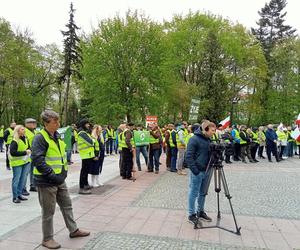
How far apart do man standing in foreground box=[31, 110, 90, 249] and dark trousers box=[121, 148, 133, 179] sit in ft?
20.5

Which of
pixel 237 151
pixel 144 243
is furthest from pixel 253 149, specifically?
pixel 144 243

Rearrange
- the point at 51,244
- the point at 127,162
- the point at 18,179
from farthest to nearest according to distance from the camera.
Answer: the point at 127,162
the point at 18,179
the point at 51,244

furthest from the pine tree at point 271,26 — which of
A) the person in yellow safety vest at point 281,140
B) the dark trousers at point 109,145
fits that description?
the dark trousers at point 109,145

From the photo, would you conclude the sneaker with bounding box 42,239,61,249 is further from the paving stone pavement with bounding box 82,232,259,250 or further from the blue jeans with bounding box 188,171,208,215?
the blue jeans with bounding box 188,171,208,215

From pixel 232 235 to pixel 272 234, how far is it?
732 mm

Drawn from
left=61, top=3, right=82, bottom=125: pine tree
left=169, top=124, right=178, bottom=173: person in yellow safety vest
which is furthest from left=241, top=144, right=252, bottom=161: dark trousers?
left=61, top=3, right=82, bottom=125: pine tree

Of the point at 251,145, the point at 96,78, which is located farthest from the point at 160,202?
the point at 96,78

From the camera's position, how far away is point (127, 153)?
38.7ft

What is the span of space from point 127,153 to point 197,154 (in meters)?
5.53

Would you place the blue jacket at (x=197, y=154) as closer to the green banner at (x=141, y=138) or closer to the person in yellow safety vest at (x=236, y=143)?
the green banner at (x=141, y=138)

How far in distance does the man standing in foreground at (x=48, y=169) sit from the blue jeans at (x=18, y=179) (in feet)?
9.61

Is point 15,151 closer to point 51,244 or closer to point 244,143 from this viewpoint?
point 51,244

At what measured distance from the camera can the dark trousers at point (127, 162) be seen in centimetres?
1175

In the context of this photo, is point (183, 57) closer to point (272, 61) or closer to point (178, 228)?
point (272, 61)
